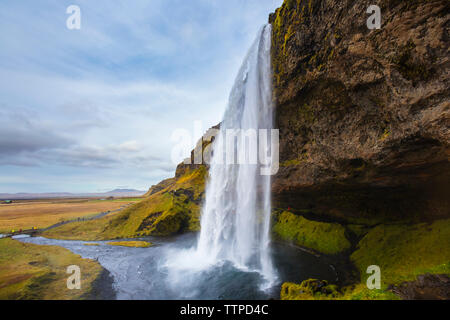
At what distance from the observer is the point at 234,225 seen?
22.6m

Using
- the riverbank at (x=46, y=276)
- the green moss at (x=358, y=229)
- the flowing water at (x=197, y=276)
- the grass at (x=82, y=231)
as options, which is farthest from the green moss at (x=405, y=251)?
the grass at (x=82, y=231)

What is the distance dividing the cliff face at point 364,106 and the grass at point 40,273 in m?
18.7

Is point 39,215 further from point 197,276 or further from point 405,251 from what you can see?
point 405,251

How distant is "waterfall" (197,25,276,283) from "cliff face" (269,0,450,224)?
192 centimetres

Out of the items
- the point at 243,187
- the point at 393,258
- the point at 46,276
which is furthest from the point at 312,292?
the point at 46,276

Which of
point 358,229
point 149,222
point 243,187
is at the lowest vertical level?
point 149,222

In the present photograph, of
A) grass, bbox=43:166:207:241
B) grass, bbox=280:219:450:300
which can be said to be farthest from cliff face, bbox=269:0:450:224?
grass, bbox=43:166:207:241

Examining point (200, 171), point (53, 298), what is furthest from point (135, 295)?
point (200, 171)

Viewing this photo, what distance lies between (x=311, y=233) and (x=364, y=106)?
49.6 feet

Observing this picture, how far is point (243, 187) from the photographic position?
807 inches

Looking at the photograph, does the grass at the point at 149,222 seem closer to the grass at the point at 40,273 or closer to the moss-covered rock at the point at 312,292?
the grass at the point at 40,273

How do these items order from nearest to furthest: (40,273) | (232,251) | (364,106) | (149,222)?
(364,106)
(40,273)
(232,251)
(149,222)

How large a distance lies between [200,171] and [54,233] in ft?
94.0
